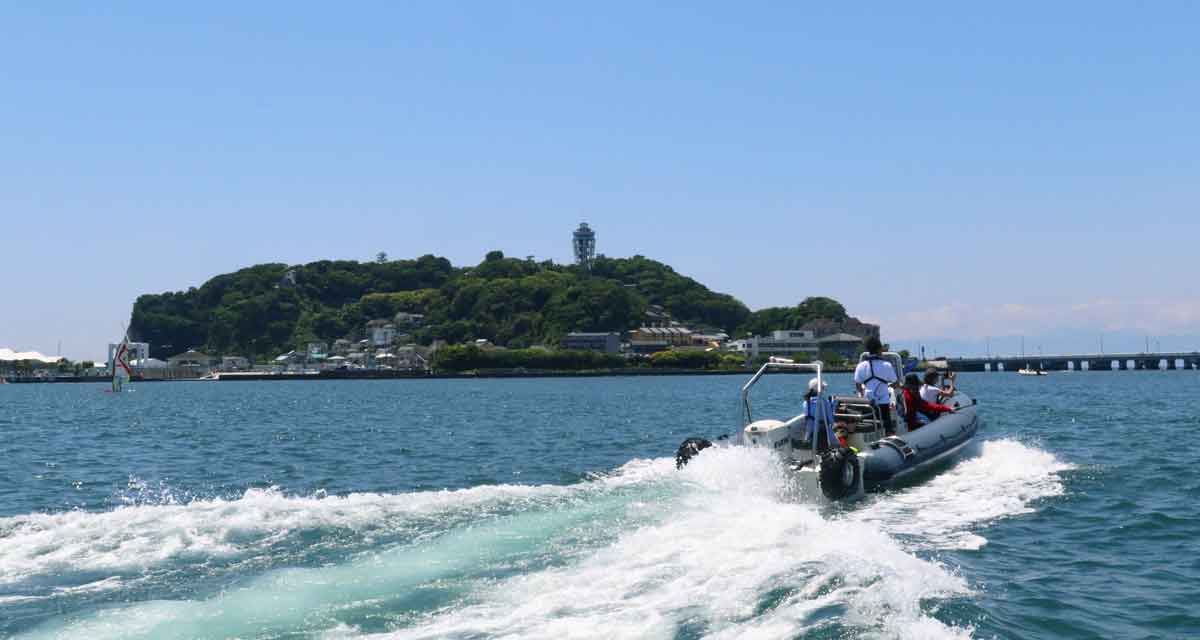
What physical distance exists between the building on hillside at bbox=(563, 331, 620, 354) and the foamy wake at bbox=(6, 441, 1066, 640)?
170348 mm

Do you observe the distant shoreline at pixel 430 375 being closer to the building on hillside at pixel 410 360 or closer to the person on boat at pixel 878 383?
the building on hillside at pixel 410 360

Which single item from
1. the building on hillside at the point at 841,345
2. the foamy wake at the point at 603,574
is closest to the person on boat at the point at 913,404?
the foamy wake at the point at 603,574

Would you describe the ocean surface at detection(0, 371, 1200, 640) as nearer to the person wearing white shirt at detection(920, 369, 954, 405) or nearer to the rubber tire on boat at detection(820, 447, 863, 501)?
the rubber tire on boat at detection(820, 447, 863, 501)

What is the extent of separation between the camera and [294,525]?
13.4 m

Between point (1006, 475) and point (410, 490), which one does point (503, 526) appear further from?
point (1006, 475)

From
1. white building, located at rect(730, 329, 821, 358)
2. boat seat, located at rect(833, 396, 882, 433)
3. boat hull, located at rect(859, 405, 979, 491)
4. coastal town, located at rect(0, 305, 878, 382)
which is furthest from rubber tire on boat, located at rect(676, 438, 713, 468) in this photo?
white building, located at rect(730, 329, 821, 358)

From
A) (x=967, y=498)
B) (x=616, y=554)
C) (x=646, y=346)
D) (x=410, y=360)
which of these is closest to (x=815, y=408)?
(x=967, y=498)

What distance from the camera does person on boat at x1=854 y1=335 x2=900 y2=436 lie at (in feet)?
61.1

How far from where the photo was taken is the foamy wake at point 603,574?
29.0 feet

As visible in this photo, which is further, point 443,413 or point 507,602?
point 443,413

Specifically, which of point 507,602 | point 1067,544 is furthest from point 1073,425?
point 507,602

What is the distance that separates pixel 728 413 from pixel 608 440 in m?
18.6

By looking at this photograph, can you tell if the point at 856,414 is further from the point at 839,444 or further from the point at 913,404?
the point at 913,404

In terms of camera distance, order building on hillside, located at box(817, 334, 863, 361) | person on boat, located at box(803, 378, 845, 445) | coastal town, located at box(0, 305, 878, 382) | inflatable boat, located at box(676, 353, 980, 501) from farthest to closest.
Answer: building on hillside, located at box(817, 334, 863, 361) < coastal town, located at box(0, 305, 878, 382) < person on boat, located at box(803, 378, 845, 445) < inflatable boat, located at box(676, 353, 980, 501)
